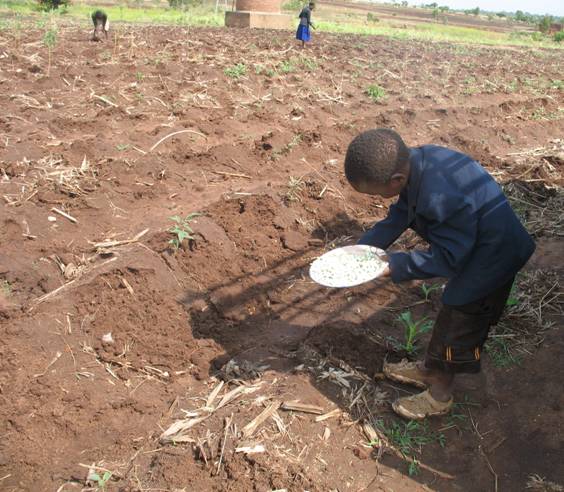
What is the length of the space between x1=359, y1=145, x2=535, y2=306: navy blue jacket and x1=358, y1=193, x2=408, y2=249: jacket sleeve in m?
0.19

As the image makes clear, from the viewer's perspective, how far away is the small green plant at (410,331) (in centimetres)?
371

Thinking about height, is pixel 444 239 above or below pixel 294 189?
above

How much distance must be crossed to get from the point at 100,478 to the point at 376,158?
86.7 inches

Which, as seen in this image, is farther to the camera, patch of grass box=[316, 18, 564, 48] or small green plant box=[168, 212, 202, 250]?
patch of grass box=[316, 18, 564, 48]

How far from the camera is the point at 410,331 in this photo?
3.73 m

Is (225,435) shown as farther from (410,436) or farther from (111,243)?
(111,243)

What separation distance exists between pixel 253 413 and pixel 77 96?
302 inches

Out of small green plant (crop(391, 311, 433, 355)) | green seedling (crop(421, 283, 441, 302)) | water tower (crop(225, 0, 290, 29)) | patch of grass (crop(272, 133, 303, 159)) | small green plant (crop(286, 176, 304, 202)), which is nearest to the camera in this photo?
small green plant (crop(391, 311, 433, 355))

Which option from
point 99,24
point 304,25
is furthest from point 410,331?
point 304,25

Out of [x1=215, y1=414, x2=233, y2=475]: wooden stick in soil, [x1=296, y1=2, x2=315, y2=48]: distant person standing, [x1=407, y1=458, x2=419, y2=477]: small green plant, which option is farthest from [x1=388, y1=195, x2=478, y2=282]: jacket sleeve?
[x1=296, y1=2, x2=315, y2=48]: distant person standing

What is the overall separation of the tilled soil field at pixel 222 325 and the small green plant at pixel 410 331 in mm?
84

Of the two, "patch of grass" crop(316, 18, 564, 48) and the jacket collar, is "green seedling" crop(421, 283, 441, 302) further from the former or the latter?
"patch of grass" crop(316, 18, 564, 48)

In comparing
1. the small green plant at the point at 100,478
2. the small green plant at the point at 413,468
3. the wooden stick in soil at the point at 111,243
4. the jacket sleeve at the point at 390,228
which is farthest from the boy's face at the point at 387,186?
the wooden stick in soil at the point at 111,243

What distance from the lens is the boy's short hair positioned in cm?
265
